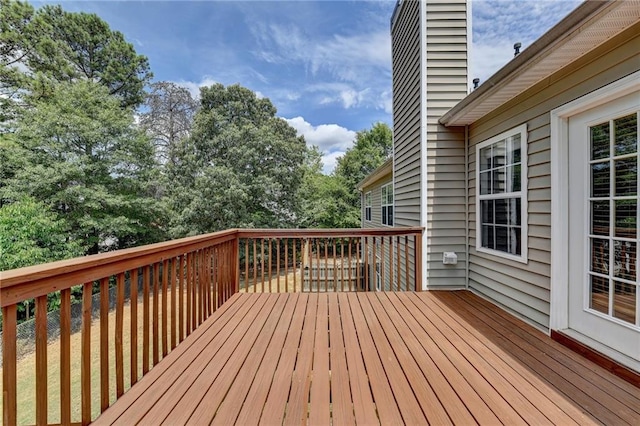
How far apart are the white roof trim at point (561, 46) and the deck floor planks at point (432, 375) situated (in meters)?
2.38

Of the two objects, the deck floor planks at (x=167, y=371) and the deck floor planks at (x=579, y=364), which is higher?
the deck floor planks at (x=579, y=364)

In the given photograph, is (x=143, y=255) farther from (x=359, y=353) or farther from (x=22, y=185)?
(x=22, y=185)

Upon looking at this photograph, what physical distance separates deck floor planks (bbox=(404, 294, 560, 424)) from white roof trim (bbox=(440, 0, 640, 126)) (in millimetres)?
2266

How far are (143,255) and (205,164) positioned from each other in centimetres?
1128

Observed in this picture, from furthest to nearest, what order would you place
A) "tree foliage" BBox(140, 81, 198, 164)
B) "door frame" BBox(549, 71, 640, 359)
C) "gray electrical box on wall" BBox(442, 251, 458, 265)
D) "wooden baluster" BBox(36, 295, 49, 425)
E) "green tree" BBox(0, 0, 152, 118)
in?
"tree foliage" BBox(140, 81, 198, 164) → "green tree" BBox(0, 0, 152, 118) → "gray electrical box on wall" BBox(442, 251, 458, 265) → "door frame" BBox(549, 71, 640, 359) → "wooden baluster" BBox(36, 295, 49, 425)

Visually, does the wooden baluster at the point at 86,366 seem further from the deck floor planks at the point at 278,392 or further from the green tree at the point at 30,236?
the green tree at the point at 30,236

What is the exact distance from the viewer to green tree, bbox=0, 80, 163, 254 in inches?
338

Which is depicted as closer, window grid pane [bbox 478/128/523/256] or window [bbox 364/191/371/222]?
window grid pane [bbox 478/128/523/256]

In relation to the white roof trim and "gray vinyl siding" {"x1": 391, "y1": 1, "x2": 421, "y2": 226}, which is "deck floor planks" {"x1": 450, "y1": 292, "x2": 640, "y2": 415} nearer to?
"gray vinyl siding" {"x1": 391, "y1": 1, "x2": 421, "y2": 226}

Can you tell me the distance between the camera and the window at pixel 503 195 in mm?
2832

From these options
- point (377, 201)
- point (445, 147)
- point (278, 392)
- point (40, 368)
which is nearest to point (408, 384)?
point (278, 392)

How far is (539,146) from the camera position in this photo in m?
2.59

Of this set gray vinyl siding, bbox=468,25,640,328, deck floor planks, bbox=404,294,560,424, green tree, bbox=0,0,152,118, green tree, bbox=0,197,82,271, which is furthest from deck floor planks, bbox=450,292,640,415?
green tree, bbox=0,0,152,118

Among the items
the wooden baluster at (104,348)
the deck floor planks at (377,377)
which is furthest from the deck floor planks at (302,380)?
the wooden baluster at (104,348)
